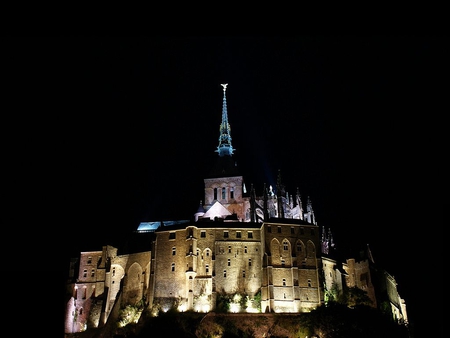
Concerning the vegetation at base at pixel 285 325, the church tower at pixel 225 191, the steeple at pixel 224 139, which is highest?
the steeple at pixel 224 139

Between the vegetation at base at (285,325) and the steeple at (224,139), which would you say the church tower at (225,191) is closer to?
the steeple at (224,139)

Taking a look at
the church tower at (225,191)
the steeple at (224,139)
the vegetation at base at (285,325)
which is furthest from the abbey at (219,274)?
the steeple at (224,139)

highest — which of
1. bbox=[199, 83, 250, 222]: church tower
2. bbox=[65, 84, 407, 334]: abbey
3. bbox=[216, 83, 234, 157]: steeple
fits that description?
bbox=[216, 83, 234, 157]: steeple

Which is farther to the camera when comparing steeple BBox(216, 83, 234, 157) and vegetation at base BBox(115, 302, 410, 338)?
steeple BBox(216, 83, 234, 157)

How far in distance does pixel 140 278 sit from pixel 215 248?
409 inches

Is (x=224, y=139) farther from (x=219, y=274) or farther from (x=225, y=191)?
(x=219, y=274)

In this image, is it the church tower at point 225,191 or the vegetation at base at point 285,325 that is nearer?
the vegetation at base at point 285,325

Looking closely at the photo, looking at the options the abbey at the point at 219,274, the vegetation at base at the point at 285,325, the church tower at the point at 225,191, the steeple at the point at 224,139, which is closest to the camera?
the vegetation at base at the point at 285,325

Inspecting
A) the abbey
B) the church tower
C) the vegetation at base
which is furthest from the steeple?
the vegetation at base

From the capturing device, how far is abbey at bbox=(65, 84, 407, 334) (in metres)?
63.0

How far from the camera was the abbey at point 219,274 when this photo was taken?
62969 mm

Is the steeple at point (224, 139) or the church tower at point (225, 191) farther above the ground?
the steeple at point (224, 139)

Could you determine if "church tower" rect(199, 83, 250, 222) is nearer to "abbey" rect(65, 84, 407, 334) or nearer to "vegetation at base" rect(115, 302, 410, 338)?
"abbey" rect(65, 84, 407, 334)

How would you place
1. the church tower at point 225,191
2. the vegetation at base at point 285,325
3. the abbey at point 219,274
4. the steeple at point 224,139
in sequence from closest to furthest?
the vegetation at base at point 285,325, the abbey at point 219,274, the church tower at point 225,191, the steeple at point 224,139
